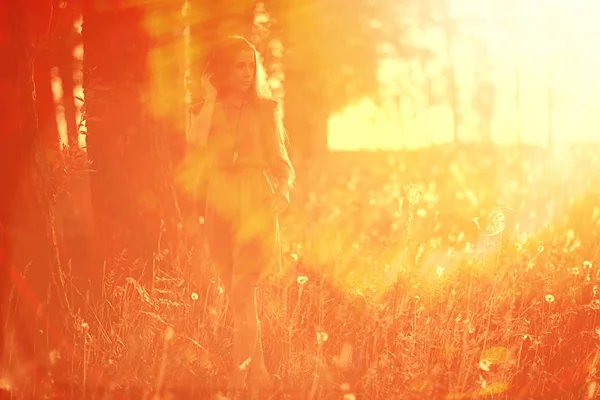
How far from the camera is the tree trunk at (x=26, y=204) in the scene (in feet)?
12.8

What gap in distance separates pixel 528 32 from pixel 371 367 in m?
3.77

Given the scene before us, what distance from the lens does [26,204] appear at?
3.96m

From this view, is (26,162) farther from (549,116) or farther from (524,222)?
(549,116)

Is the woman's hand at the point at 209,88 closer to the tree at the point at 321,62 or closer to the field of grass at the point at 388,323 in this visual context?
the field of grass at the point at 388,323

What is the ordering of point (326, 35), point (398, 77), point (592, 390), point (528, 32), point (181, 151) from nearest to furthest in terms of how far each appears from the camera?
point (592, 390) < point (181, 151) < point (528, 32) < point (398, 77) < point (326, 35)

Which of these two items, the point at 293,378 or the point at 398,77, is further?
the point at 398,77

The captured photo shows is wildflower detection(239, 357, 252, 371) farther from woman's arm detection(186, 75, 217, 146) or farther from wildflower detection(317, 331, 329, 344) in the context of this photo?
woman's arm detection(186, 75, 217, 146)

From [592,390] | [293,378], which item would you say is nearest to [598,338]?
[592,390]

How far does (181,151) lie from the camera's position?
15.5 ft

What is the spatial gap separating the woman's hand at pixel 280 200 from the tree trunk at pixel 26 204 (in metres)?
1.45

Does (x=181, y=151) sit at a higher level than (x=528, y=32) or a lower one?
lower

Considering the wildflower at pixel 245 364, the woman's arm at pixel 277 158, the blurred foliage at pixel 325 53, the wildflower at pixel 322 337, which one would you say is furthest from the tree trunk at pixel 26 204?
the blurred foliage at pixel 325 53

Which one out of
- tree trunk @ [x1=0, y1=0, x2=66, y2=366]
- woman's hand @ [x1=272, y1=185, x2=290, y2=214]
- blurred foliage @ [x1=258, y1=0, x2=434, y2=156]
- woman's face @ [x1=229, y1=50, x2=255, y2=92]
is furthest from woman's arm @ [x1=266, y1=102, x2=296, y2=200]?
blurred foliage @ [x1=258, y1=0, x2=434, y2=156]

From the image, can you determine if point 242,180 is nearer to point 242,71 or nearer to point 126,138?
point 242,71
